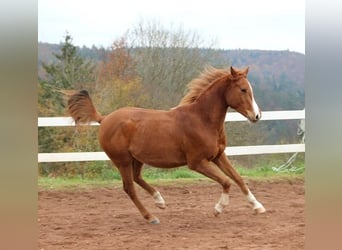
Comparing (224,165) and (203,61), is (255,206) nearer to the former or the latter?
(224,165)

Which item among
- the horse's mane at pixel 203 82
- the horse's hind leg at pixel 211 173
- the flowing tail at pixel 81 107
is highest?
the horse's mane at pixel 203 82

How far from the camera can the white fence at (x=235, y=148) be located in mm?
2775

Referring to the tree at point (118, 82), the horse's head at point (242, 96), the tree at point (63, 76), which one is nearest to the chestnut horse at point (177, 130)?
the horse's head at point (242, 96)

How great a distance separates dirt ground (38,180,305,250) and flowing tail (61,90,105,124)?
19.6 inches

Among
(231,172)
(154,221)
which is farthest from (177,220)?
(231,172)

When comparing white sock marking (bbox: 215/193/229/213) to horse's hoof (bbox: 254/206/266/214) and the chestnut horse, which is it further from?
horse's hoof (bbox: 254/206/266/214)

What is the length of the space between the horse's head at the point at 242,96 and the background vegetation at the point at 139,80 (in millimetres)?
407

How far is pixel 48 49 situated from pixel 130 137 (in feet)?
2.36

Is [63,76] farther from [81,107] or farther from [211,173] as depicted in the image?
[211,173]

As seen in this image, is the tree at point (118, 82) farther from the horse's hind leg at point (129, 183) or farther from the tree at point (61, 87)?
the horse's hind leg at point (129, 183)

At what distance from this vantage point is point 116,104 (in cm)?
296

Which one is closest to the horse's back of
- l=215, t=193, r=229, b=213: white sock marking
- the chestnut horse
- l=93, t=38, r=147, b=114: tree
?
the chestnut horse

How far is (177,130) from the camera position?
7.59 ft

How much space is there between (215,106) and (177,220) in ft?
1.90
